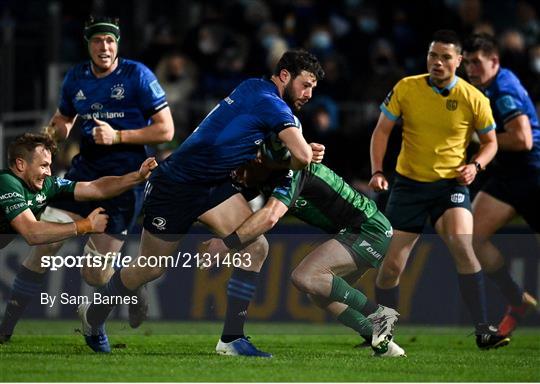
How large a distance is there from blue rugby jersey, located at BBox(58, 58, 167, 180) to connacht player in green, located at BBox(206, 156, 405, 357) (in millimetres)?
1298

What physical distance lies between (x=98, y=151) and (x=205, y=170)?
1485 mm

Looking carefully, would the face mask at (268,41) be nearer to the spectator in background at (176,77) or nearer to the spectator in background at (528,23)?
the spectator in background at (176,77)

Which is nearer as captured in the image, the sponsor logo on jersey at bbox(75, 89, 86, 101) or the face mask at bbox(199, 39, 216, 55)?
the sponsor logo on jersey at bbox(75, 89, 86, 101)

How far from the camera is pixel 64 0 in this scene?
19.6 m

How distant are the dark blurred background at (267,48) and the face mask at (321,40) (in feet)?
0.07

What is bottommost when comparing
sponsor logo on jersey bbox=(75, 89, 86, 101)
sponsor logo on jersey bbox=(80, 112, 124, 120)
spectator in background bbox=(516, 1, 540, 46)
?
sponsor logo on jersey bbox=(80, 112, 124, 120)

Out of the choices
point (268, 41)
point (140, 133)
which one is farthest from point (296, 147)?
point (268, 41)

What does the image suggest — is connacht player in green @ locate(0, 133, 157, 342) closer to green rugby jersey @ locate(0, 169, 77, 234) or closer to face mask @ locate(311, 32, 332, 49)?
green rugby jersey @ locate(0, 169, 77, 234)

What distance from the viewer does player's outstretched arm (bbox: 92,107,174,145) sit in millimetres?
10500

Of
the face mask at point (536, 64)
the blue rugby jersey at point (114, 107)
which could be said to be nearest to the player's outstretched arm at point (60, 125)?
the blue rugby jersey at point (114, 107)

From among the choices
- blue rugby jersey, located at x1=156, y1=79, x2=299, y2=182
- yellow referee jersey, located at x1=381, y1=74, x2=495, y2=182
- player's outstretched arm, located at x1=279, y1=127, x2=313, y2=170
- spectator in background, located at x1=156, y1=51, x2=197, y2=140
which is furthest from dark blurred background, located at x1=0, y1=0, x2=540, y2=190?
player's outstretched arm, located at x1=279, y1=127, x2=313, y2=170

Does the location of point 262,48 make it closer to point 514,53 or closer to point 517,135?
point 514,53

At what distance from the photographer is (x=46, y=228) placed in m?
9.67

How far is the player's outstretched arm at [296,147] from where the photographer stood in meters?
9.31
